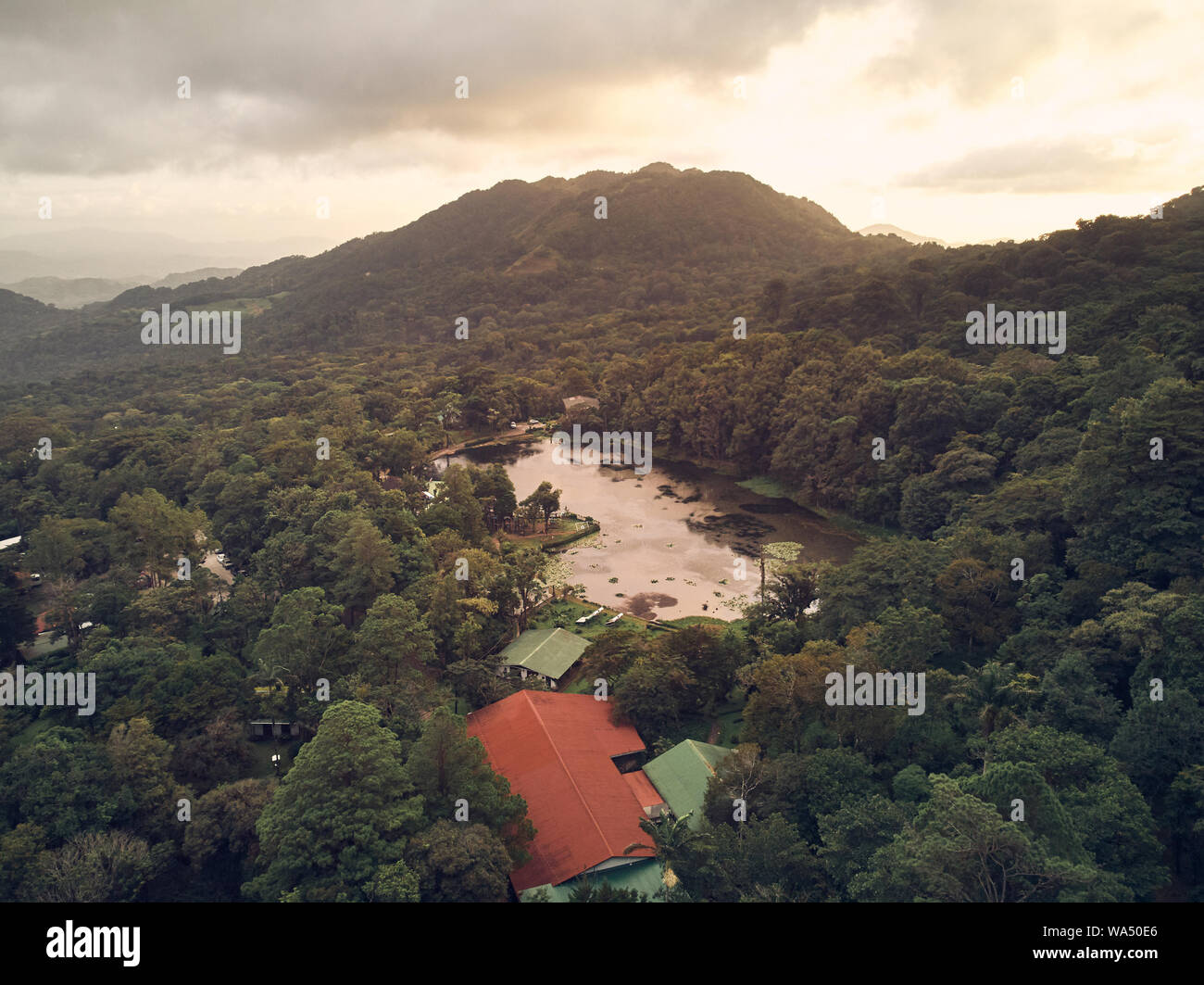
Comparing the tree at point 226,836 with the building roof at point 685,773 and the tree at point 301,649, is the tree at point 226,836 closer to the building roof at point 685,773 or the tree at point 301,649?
the tree at point 301,649

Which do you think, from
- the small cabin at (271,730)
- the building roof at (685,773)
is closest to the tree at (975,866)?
the building roof at (685,773)

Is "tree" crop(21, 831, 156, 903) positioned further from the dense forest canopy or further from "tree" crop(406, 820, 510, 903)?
"tree" crop(406, 820, 510, 903)

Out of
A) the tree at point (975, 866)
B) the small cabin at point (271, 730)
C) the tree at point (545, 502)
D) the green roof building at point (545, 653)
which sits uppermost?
the tree at point (545, 502)

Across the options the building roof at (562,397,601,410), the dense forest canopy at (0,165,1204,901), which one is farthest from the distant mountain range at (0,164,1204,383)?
the dense forest canopy at (0,165,1204,901)

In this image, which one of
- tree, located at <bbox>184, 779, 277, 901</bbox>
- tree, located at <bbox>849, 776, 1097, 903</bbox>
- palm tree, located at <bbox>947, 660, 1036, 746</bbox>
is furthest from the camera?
palm tree, located at <bbox>947, 660, 1036, 746</bbox>
